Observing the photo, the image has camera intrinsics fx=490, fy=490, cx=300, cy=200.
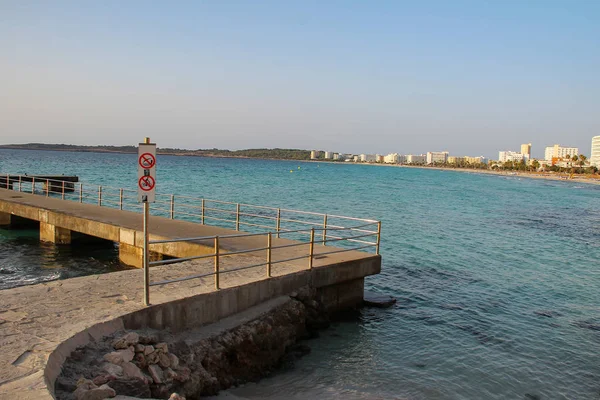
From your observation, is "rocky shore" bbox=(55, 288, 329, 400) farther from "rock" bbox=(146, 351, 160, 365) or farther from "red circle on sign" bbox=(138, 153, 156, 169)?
"red circle on sign" bbox=(138, 153, 156, 169)

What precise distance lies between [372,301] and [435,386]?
4.21m

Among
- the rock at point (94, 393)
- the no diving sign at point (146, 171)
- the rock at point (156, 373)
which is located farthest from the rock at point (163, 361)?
the no diving sign at point (146, 171)

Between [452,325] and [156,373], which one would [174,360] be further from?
[452,325]

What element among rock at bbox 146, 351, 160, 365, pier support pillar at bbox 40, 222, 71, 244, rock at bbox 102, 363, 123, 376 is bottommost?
pier support pillar at bbox 40, 222, 71, 244

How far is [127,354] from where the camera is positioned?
6.10 meters

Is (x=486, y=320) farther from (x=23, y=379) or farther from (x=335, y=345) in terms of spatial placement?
(x=23, y=379)

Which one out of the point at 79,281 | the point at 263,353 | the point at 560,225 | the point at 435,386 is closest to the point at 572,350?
the point at 435,386

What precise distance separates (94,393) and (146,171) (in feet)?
10.3

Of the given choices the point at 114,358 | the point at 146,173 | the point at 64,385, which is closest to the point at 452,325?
the point at 146,173

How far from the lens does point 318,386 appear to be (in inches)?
322

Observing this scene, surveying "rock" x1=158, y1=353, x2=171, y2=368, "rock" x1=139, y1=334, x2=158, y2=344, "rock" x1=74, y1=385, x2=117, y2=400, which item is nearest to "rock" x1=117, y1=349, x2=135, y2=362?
"rock" x1=139, y1=334, x2=158, y2=344

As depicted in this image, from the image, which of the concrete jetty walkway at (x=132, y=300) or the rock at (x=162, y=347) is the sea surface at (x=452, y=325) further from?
the rock at (x=162, y=347)

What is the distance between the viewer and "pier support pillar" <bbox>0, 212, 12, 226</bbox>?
2105 cm

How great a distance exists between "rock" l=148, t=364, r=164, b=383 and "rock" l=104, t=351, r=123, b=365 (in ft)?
1.44
